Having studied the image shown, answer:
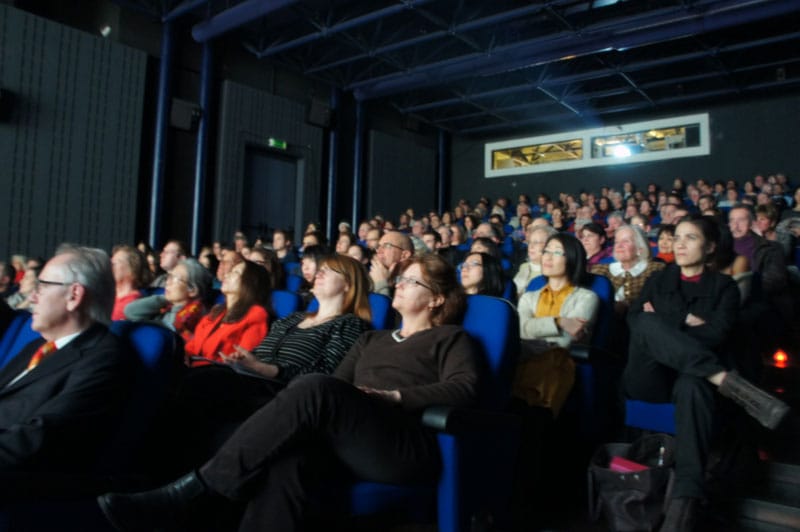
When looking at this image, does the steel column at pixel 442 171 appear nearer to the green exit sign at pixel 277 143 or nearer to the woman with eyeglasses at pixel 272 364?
the green exit sign at pixel 277 143

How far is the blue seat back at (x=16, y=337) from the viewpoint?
1713 millimetres

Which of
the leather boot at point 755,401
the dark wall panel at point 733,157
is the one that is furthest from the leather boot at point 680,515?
the dark wall panel at point 733,157

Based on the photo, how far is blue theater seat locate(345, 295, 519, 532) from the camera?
123 cm

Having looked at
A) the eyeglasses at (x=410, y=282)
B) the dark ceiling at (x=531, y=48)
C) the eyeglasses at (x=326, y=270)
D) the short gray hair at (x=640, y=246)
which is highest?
the dark ceiling at (x=531, y=48)

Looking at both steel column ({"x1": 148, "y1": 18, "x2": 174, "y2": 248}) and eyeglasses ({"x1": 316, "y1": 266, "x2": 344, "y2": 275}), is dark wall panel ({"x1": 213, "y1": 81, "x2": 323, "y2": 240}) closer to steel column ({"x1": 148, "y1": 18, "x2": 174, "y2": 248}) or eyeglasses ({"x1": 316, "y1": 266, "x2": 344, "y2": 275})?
steel column ({"x1": 148, "y1": 18, "x2": 174, "y2": 248})

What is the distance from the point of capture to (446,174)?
10.4 metres

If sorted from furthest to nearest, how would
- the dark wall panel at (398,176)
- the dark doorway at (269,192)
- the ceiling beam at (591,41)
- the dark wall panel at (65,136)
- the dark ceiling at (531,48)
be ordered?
the dark wall panel at (398,176) < the dark doorway at (269,192) < the dark ceiling at (531,48) < the ceiling beam at (591,41) < the dark wall panel at (65,136)

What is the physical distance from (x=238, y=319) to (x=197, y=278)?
427 millimetres

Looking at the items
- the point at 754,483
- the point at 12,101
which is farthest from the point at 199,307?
the point at 12,101

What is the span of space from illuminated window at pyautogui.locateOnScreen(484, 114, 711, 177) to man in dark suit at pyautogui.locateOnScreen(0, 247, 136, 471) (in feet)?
28.7

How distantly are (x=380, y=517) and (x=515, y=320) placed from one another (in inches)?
22.4

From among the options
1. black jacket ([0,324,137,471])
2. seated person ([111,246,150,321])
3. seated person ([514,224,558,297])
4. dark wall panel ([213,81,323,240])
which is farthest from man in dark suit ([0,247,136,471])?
→ dark wall panel ([213,81,323,240])

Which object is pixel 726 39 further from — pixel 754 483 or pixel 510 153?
pixel 754 483

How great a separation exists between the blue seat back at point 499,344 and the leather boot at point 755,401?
59cm
